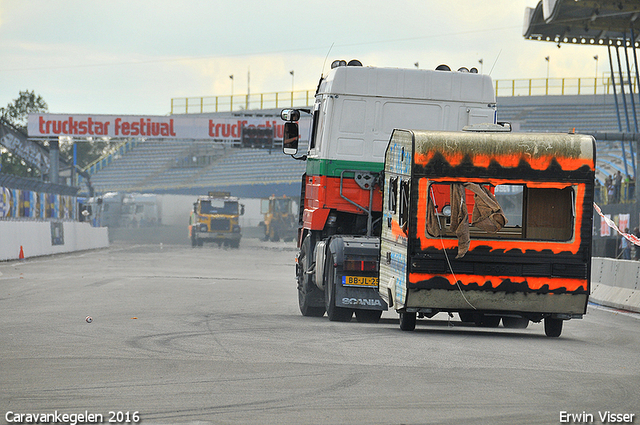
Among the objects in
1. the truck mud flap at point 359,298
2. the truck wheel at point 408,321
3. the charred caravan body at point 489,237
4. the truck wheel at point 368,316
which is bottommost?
the truck wheel at point 368,316

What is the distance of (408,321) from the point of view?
12.5m

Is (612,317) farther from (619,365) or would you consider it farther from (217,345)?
(217,345)

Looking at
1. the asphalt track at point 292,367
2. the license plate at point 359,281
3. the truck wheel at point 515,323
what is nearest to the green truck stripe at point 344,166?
the license plate at point 359,281

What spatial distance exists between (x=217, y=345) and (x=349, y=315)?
3.57 m

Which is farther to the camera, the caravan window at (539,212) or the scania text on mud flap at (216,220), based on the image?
the scania text on mud flap at (216,220)

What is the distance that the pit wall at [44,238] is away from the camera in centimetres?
3228

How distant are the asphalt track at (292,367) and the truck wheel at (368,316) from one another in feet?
0.59

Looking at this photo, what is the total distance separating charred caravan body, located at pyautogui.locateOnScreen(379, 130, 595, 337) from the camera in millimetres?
11562

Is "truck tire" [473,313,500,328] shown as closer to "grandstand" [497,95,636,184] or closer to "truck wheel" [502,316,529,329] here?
"truck wheel" [502,316,529,329]

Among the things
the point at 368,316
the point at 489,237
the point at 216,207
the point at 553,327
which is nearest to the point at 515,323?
the point at 553,327

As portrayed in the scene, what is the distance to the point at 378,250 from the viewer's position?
43.5 feet

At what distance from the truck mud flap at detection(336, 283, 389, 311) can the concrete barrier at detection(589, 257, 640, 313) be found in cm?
674

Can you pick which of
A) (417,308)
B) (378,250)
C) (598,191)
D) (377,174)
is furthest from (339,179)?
(598,191)

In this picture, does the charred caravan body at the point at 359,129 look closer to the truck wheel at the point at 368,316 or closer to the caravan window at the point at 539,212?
the truck wheel at the point at 368,316
